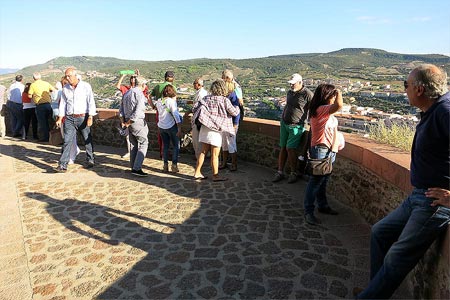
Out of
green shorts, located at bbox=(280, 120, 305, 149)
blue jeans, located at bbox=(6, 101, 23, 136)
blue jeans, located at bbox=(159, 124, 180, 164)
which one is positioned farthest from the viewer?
blue jeans, located at bbox=(6, 101, 23, 136)

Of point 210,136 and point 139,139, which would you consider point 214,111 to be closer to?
point 210,136

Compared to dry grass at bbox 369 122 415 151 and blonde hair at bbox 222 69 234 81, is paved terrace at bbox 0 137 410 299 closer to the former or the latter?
dry grass at bbox 369 122 415 151

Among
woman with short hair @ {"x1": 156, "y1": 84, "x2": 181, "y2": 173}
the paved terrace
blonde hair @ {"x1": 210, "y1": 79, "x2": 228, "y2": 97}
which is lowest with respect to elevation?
A: the paved terrace

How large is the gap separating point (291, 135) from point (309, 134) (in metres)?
0.30

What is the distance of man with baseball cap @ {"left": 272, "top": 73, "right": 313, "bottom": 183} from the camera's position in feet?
17.1

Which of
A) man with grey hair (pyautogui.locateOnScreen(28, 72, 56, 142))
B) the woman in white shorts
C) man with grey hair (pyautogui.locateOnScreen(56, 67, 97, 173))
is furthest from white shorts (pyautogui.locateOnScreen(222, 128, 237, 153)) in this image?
man with grey hair (pyautogui.locateOnScreen(28, 72, 56, 142))

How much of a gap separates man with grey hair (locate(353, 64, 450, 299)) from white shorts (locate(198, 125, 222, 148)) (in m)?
3.56

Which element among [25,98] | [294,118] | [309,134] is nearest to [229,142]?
[294,118]

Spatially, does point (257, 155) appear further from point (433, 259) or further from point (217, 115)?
point (433, 259)

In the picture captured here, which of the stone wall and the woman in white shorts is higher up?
the woman in white shorts

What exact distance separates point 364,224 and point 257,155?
3063 millimetres

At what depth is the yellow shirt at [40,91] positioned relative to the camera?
8523 millimetres

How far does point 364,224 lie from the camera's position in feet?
13.4

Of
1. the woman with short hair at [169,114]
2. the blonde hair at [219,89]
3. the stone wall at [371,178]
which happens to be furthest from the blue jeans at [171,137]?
A: the stone wall at [371,178]
